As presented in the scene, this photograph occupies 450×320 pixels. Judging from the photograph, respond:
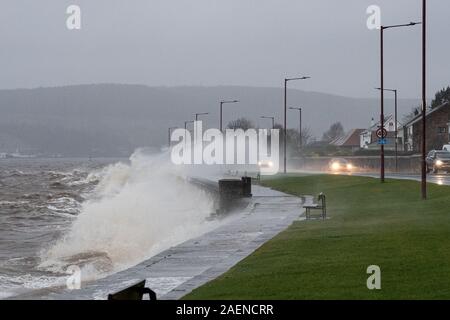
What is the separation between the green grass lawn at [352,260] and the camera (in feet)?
41.5

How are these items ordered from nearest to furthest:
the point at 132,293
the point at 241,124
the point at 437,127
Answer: the point at 132,293, the point at 437,127, the point at 241,124

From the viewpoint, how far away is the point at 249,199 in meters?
39.9

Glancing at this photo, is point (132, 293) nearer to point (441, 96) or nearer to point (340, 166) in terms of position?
point (340, 166)

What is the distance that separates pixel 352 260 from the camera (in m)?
15.9

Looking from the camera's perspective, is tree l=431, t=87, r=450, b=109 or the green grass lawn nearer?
the green grass lawn

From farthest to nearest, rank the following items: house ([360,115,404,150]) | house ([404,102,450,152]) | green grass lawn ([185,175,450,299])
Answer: house ([360,115,404,150]), house ([404,102,450,152]), green grass lawn ([185,175,450,299])

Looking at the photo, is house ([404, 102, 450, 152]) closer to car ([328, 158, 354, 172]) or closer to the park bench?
car ([328, 158, 354, 172])

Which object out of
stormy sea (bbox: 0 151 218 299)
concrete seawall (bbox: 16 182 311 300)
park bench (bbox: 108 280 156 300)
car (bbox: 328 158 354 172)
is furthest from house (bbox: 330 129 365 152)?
park bench (bbox: 108 280 156 300)

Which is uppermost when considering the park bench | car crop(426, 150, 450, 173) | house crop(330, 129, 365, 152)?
house crop(330, 129, 365, 152)

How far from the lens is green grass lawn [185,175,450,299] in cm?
1265

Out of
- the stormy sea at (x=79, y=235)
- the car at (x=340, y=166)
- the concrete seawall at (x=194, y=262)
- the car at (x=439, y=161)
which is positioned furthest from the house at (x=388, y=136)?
the concrete seawall at (x=194, y=262)

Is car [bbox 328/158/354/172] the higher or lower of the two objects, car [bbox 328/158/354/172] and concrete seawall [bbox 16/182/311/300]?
the higher

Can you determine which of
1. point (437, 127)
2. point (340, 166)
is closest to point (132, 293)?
point (340, 166)
